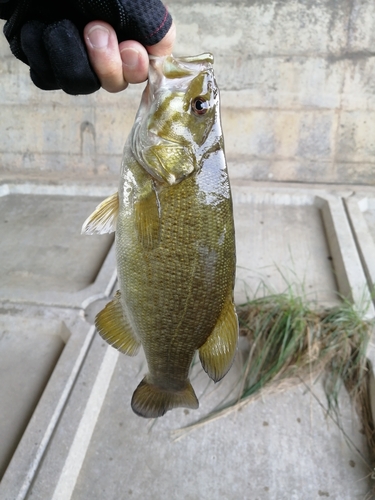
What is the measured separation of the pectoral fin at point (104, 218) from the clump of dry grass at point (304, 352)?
4.61 feet

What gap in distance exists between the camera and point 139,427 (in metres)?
2.21

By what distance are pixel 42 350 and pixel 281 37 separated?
3627mm

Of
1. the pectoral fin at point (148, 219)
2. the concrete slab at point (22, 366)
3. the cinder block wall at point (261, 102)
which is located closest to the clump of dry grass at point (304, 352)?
the concrete slab at point (22, 366)

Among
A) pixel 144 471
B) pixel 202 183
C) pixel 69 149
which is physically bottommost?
pixel 144 471

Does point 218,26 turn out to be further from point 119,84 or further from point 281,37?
point 119,84

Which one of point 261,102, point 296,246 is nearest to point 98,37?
point 296,246

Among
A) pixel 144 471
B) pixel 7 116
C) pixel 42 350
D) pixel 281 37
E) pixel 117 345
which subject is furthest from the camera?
pixel 7 116

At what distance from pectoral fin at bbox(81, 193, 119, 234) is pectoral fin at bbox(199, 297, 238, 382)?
427 millimetres

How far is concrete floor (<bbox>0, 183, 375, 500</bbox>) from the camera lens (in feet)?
6.34

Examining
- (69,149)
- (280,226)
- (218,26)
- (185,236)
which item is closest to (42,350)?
(185,236)

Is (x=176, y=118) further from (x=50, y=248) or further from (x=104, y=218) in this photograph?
(x=50, y=248)

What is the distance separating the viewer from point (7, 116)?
181 inches

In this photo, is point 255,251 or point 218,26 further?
point 218,26

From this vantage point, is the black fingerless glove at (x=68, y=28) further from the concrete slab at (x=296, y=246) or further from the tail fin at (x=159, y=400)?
the concrete slab at (x=296, y=246)
